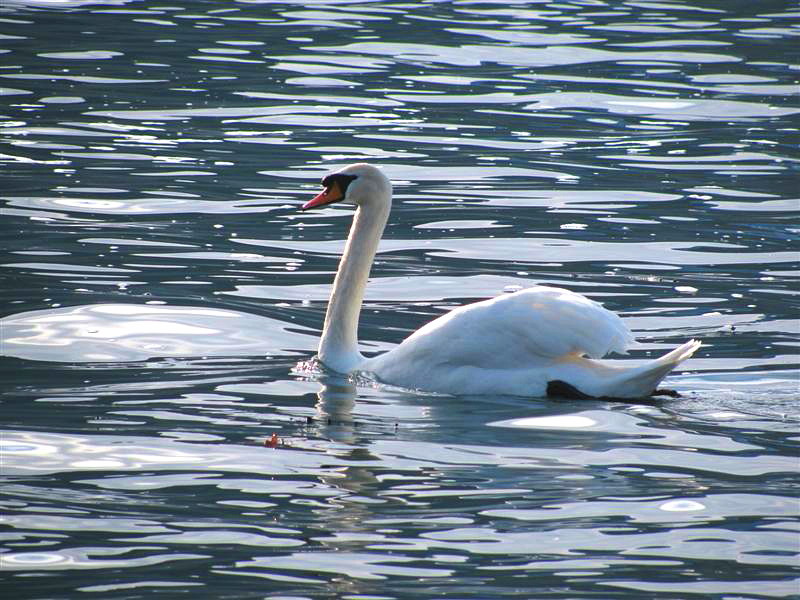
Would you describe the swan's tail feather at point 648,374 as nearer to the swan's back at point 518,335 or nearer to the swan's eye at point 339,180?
the swan's back at point 518,335

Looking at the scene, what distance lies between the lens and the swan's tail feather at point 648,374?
8.23 metres

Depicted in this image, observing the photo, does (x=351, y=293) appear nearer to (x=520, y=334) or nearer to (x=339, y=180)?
(x=339, y=180)

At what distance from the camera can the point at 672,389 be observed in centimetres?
902

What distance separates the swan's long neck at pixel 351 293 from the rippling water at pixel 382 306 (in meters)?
0.37

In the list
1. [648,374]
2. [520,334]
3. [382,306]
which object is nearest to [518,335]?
[520,334]

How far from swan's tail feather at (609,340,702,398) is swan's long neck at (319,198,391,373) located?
1.80 m

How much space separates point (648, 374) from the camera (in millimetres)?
8352

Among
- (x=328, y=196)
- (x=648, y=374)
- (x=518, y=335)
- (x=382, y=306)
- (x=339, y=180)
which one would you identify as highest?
(x=339, y=180)

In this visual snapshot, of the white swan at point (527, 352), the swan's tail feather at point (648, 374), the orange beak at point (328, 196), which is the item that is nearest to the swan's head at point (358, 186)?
the orange beak at point (328, 196)

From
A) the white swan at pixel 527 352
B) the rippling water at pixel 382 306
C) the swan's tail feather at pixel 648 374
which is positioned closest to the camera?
the rippling water at pixel 382 306

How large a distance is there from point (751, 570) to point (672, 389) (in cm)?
310

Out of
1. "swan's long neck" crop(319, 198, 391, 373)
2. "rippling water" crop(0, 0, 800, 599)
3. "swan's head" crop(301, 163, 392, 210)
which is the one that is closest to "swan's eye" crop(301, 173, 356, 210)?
"swan's head" crop(301, 163, 392, 210)

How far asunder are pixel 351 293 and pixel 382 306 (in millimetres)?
1575

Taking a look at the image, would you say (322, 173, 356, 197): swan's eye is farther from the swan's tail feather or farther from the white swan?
the swan's tail feather
